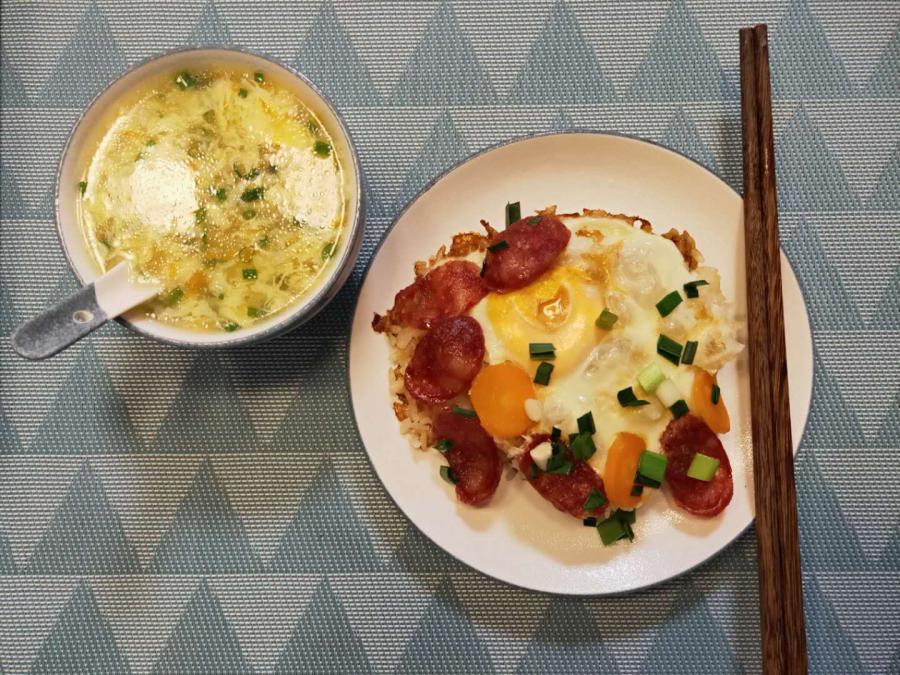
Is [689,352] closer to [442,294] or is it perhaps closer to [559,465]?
[559,465]

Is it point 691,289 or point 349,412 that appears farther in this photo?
point 349,412

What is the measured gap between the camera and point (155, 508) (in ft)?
7.12

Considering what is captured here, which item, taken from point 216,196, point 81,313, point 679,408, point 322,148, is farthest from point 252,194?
point 679,408

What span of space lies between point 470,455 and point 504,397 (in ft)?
0.62

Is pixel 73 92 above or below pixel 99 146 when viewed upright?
below

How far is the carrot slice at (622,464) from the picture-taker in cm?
180

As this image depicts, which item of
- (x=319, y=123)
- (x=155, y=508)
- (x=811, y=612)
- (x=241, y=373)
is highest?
(x=319, y=123)

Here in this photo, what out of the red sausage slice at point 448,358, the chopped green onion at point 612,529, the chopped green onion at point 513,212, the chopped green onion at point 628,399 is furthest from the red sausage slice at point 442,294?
the chopped green onion at point 612,529

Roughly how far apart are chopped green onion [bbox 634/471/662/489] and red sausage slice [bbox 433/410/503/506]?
33 centimetres

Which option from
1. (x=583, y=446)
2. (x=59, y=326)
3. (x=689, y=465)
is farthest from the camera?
(x=689, y=465)

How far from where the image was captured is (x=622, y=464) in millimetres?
1804

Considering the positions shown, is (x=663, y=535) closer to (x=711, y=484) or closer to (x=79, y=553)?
(x=711, y=484)

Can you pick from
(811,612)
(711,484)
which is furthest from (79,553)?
(811,612)

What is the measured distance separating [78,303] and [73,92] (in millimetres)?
872
